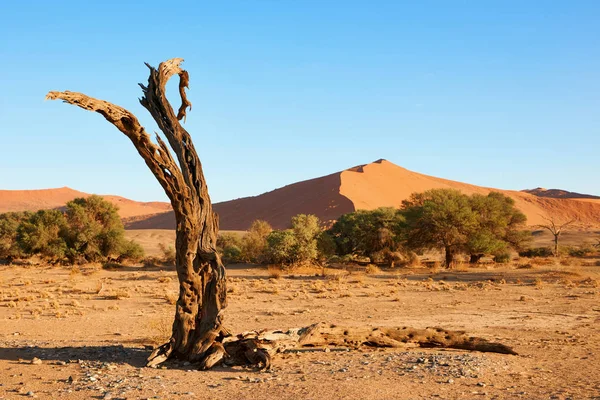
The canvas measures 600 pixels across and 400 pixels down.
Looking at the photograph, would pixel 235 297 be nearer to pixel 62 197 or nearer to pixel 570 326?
pixel 570 326

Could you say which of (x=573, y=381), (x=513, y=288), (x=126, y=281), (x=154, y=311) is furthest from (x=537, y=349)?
(x=126, y=281)

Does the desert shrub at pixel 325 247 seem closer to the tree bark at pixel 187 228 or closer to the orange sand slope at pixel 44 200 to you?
the tree bark at pixel 187 228

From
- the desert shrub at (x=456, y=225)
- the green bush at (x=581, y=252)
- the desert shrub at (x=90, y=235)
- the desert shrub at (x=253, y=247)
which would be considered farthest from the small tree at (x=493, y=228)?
the desert shrub at (x=90, y=235)

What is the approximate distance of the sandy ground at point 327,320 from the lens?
7.50 m

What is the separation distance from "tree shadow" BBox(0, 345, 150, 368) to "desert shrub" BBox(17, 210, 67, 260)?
25.0 metres

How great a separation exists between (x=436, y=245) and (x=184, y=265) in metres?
25.5

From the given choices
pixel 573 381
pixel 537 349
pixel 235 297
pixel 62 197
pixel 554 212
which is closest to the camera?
pixel 573 381

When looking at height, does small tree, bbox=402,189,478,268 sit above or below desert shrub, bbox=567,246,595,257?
above

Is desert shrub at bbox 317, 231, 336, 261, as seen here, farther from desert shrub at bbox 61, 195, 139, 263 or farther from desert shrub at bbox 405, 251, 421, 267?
desert shrub at bbox 61, 195, 139, 263

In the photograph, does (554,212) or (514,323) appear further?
(554,212)

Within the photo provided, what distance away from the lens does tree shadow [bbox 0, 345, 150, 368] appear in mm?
9180

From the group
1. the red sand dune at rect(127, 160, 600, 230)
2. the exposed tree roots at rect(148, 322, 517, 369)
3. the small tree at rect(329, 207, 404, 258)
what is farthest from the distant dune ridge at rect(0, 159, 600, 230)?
the exposed tree roots at rect(148, 322, 517, 369)

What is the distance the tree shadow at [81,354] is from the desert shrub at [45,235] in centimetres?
2497

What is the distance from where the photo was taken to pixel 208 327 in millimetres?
8867
